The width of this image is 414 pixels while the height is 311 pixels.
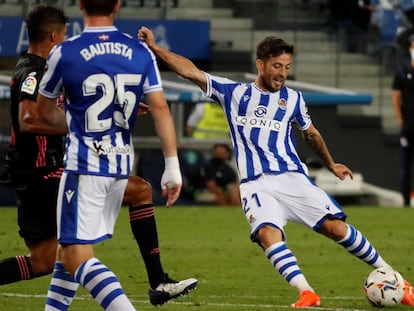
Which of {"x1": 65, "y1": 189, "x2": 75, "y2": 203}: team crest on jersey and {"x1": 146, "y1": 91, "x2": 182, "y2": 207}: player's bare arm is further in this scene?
{"x1": 65, "y1": 189, "x2": 75, "y2": 203}: team crest on jersey

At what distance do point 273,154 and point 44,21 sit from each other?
1992 millimetres

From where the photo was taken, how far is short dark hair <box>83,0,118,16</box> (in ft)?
23.0

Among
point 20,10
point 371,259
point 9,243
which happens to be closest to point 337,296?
point 371,259

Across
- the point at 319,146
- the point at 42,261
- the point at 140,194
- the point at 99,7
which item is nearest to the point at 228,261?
the point at 319,146

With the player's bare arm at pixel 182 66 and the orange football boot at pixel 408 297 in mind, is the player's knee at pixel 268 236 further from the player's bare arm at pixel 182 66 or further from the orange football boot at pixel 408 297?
the player's bare arm at pixel 182 66

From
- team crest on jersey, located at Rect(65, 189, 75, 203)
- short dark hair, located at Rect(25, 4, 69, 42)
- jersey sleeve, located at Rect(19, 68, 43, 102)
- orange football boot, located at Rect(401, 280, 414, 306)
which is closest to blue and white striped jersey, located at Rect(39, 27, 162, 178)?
team crest on jersey, located at Rect(65, 189, 75, 203)

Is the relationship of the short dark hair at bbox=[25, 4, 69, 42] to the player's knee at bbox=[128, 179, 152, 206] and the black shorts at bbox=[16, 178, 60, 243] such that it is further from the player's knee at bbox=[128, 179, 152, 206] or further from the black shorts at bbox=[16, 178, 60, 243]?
the player's knee at bbox=[128, 179, 152, 206]

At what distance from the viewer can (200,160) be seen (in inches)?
784

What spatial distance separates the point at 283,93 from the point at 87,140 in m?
2.72

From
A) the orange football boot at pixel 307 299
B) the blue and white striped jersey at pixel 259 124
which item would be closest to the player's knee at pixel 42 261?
the blue and white striped jersey at pixel 259 124

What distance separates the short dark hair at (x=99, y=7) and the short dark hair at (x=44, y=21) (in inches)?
51.8

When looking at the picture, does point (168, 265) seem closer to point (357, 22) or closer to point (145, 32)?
point (145, 32)

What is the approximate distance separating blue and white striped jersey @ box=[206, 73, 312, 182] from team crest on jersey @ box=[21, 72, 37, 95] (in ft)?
5.64

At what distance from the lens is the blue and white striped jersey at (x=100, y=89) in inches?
278
